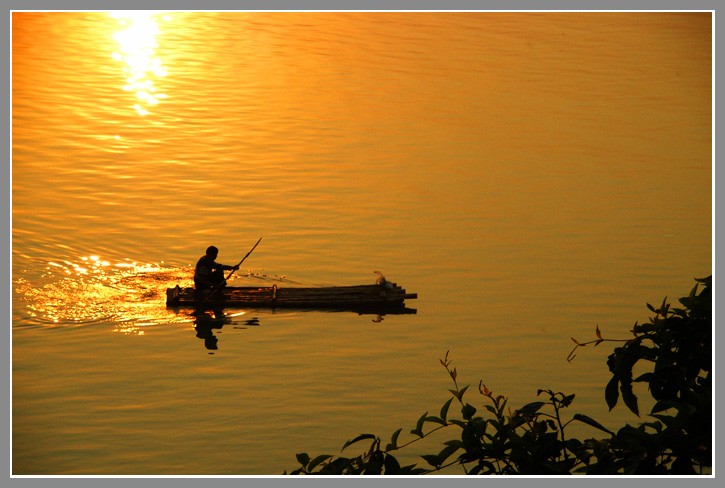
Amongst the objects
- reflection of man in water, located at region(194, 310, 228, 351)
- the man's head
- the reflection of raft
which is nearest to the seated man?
the man's head

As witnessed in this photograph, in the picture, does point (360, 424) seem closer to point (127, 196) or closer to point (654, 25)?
point (127, 196)

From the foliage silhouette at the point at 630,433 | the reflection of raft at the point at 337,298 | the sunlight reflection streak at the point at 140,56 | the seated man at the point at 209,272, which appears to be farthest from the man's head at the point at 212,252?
the foliage silhouette at the point at 630,433

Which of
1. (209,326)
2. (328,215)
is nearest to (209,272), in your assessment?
(209,326)

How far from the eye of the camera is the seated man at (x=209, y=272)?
11.0 metres

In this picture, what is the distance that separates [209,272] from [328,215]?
8.71 feet

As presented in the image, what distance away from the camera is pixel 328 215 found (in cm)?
1323

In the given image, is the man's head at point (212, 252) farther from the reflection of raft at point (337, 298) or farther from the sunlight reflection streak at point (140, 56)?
the sunlight reflection streak at point (140, 56)

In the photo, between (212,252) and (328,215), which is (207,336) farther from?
(328,215)

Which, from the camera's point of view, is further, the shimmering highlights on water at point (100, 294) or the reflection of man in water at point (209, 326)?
the shimmering highlights on water at point (100, 294)

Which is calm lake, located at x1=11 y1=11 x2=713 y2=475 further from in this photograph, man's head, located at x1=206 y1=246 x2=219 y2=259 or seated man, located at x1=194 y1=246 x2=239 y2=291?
man's head, located at x1=206 y1=246 x2=219 y2=259

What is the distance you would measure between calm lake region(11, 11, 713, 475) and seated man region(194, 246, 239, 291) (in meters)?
0.67

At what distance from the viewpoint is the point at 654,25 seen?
72.2ft

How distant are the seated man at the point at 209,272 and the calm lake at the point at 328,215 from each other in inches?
26.2

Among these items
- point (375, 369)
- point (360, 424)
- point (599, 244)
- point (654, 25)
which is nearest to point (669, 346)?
point (360, 424)
